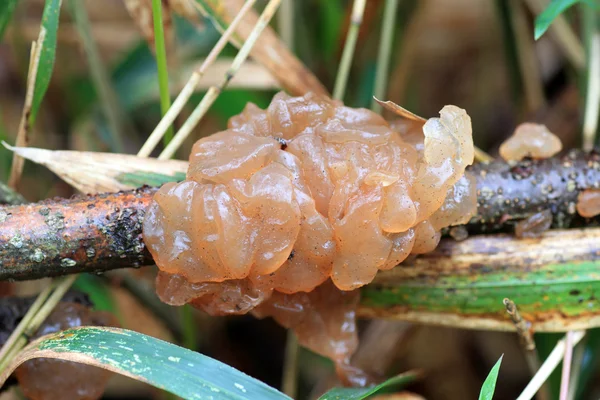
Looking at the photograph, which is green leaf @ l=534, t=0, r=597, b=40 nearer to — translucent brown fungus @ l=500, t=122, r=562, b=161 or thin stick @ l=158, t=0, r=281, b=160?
translucent brown fungus @ l=500, t=122, r=562, b=161

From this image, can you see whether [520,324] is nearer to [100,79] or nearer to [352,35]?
[352,35]

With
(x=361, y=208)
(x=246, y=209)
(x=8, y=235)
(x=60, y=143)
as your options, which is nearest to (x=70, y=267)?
(x=8, y=235)

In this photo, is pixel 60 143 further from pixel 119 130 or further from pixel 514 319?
pixel 514 319

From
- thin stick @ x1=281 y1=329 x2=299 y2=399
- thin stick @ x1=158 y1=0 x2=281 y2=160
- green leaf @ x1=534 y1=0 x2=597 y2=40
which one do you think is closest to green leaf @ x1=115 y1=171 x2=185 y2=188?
thin stick @ x1=158 y1=0 x2=281 y2=160

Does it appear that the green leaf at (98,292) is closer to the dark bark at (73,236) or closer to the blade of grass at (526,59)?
the dark bark at (73,236)

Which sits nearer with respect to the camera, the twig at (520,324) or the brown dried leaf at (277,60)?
the twig at (520,324)

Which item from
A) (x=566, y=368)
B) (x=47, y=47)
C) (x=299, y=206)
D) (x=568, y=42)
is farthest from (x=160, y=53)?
(x=568, y=42)

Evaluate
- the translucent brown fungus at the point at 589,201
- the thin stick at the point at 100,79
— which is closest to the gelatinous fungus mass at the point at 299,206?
the translucent brown fungus at the point at 589,201
